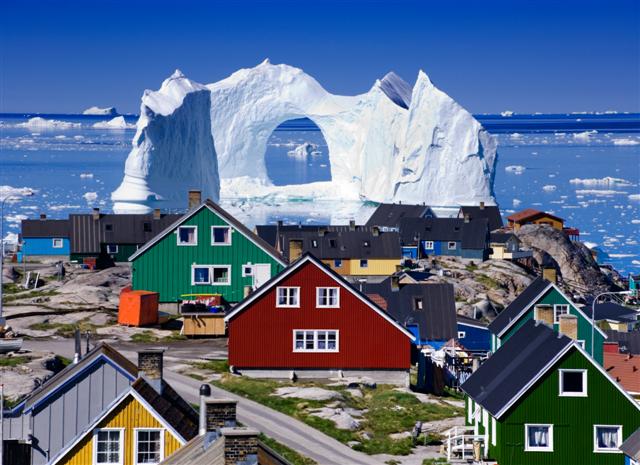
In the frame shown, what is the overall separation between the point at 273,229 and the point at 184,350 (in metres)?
38.0

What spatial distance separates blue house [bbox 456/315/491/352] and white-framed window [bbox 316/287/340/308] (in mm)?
9381

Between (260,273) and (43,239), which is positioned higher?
(43,239)

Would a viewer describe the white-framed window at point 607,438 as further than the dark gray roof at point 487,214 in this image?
No

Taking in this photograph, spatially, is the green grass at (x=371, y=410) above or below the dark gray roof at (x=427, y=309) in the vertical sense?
below

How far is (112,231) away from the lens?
6800cm

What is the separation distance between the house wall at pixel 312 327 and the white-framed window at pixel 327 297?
11 centimetres

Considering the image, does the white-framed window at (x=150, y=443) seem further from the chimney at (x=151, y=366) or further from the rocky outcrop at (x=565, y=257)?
the rocky outcrop at (x=565, y=257)

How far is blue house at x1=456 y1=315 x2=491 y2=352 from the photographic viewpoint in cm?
4619

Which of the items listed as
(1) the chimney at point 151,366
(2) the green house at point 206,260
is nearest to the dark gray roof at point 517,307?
(2) the green house at point 206,260

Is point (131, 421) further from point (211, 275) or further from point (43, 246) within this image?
point (43, 246)

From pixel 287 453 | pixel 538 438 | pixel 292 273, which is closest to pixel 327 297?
pixel 292 273

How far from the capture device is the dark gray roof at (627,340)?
44.4 meters

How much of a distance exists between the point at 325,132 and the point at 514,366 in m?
98.8

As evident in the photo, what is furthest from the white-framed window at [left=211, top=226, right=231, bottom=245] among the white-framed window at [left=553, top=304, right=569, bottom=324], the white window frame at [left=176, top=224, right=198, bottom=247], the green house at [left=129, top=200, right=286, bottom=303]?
the white-framed window at [left=553, top=304, right=569, bottom=324]
